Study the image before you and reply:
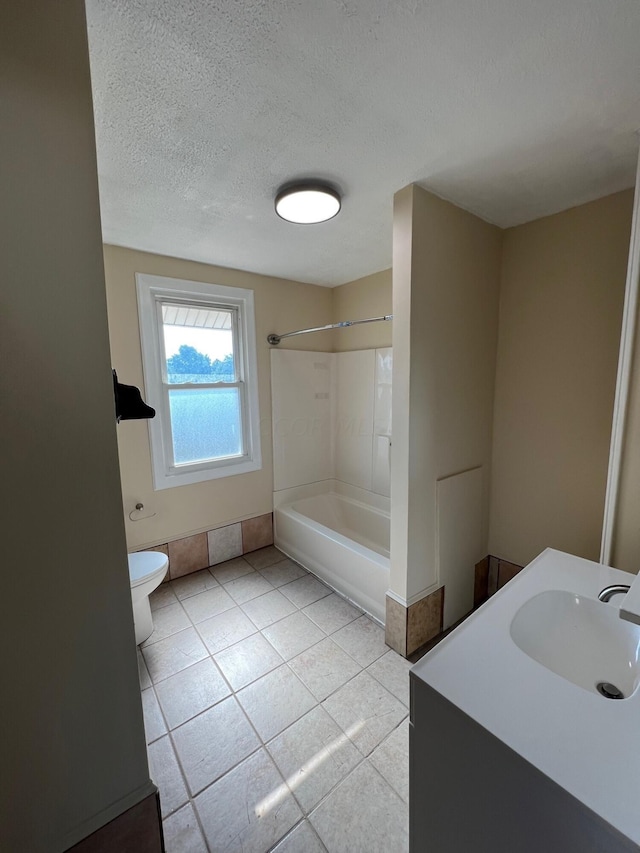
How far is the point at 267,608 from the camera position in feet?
7.34

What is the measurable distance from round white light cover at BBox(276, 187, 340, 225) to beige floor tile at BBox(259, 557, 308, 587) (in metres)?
2.32

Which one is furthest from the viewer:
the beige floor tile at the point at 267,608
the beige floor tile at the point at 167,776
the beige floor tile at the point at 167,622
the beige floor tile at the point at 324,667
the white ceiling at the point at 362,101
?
the beige floor tile at the point at 267,608

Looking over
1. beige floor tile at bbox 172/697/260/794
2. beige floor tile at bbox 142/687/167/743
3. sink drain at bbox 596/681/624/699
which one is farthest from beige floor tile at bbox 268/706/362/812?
sink drain at bbox 596/681/624/699

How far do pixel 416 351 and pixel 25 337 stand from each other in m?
1.44

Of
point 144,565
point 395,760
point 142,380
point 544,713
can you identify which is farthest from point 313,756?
point 142,380

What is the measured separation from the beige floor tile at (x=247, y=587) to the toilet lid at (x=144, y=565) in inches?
23.3

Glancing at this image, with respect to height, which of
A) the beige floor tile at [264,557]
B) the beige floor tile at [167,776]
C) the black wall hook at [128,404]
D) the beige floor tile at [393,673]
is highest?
the black wall hook at [128,404]

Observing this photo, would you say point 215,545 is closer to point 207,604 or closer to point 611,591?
point 207,604

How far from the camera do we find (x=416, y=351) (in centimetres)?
164

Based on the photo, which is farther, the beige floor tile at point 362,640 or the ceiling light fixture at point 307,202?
the beige floor tile at point 362,640

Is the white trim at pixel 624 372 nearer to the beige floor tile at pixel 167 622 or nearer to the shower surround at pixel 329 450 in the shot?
the shower surround at pixel 329 450

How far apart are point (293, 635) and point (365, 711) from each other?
0.58m

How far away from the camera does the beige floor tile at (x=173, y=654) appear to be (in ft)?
5.88

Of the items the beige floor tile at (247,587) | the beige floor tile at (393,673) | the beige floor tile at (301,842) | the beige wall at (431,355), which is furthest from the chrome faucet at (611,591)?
the beige floor tile at (247,587)
